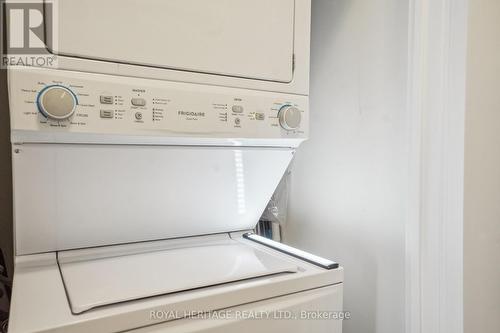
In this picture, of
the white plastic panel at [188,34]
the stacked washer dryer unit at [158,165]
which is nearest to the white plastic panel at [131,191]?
the stacked washer dryer unit at [158,165]

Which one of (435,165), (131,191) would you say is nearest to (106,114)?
(131,191)

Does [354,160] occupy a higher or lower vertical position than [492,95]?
lower

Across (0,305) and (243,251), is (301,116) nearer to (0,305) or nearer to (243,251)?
(243,251)

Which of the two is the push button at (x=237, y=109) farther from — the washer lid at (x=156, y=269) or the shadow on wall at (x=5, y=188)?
the shadow on wall at (x=5, y=188)

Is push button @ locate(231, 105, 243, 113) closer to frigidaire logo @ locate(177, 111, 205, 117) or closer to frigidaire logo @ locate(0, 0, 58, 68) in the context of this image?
frigidaire logo @ locate(177, 111, 205, 117)

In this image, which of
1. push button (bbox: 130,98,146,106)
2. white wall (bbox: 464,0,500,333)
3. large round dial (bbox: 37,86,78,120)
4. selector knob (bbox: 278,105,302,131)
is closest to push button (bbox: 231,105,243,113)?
selector knob (bbox: 278,105,302,131)

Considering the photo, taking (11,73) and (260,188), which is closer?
(11,73)

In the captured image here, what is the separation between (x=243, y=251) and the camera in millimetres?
1273

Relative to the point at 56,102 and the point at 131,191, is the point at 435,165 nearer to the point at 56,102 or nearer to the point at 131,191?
the point at 131,191

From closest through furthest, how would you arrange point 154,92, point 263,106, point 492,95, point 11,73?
point 11,73 < point 154,92 < point 263,106 < point 492,95

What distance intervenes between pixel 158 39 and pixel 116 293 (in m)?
0.65

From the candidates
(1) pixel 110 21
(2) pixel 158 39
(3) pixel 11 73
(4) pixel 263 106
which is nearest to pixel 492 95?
(4) pixel 263 106

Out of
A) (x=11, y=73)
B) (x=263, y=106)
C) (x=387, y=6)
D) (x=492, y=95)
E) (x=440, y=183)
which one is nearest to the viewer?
(x=11, y=73)

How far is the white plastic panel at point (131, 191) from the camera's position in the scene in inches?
40.5
